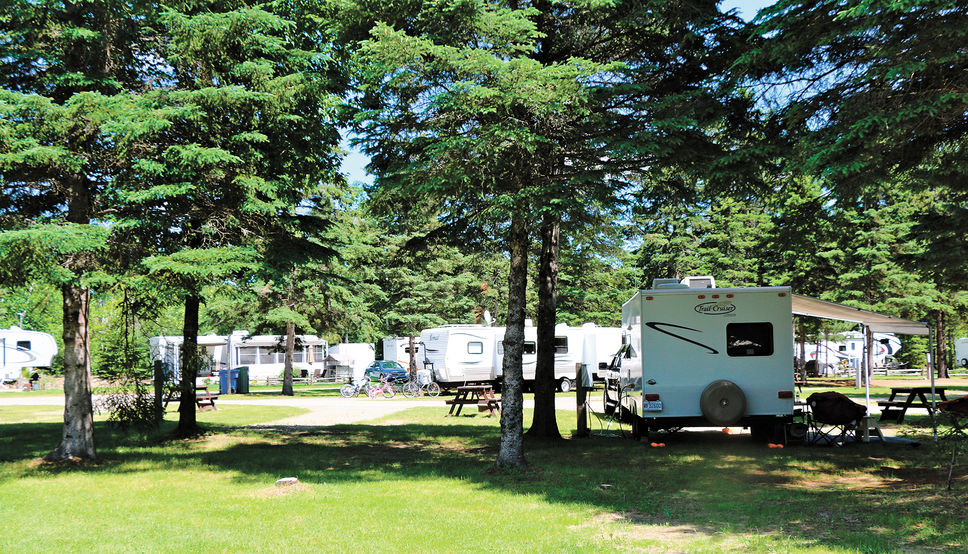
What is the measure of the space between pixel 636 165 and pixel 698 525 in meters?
5.05

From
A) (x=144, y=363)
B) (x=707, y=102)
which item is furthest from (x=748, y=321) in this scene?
(x=144, y=363)

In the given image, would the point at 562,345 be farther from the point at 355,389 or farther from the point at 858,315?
the point at 858,315

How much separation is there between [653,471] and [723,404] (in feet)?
7.30

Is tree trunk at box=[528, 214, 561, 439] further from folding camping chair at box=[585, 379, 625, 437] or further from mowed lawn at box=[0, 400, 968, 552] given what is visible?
folding camping chair at box=[585, 379, 625, 437]

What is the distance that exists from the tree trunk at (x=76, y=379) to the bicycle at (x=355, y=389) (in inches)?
671

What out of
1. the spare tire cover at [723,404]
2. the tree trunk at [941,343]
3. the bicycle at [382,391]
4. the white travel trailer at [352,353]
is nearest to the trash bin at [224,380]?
the bicycle at [382,391]

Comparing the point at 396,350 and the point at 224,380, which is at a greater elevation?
the point at 396,350

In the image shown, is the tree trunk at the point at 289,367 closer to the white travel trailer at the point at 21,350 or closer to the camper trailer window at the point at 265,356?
the camper trailer window at the point at 265,356

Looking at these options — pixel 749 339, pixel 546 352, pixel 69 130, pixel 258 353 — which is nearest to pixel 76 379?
pixel 69 130

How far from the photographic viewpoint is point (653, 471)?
33.7 ft

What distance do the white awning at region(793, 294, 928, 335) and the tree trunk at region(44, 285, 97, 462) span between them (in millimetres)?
11783

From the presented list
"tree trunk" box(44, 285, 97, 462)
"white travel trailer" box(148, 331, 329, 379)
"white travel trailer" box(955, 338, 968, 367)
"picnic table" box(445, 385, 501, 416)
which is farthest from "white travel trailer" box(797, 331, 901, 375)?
"tree trunk" box(44, 285, 97, 462)

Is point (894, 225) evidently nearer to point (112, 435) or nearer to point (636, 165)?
point (636, 165)

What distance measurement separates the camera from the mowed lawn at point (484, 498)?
6.55 metres
